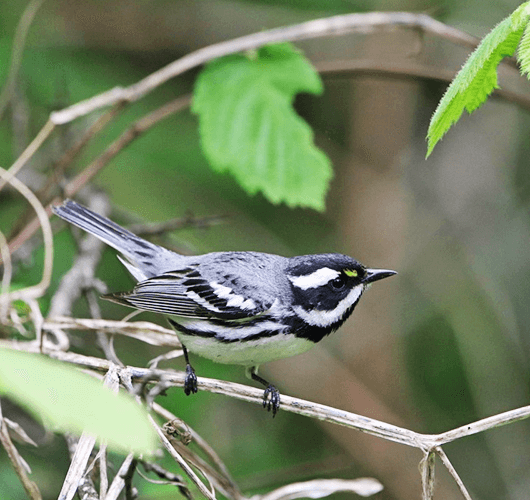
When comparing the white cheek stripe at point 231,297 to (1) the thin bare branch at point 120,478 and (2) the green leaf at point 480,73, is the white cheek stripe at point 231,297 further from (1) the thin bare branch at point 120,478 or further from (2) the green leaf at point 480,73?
(2) the green leaf at point 480,73

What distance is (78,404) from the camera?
0.60m

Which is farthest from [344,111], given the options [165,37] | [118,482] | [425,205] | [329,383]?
[118,482]

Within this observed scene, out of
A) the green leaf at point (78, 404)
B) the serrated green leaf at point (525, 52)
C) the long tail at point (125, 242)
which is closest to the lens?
the green leaf at point (78, 404)

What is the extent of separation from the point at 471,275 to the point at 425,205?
2.69 ft

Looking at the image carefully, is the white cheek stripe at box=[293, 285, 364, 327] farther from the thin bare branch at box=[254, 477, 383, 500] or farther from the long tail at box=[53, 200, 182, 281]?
the thin bare branch at box=[254, 477, 383, 500]

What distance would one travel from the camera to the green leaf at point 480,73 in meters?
1.49

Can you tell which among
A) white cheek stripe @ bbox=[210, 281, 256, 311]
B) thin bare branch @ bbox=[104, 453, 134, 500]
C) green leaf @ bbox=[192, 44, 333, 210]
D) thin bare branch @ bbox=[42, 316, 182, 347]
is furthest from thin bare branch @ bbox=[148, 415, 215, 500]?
green leaf @ bbox=[192, 44, 333, 210]

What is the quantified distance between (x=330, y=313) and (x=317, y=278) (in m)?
0.20

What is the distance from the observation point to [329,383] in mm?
5273

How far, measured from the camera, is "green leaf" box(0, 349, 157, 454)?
596mm

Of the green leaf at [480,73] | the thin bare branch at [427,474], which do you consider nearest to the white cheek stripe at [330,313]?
the thin bare branch at [427,474]

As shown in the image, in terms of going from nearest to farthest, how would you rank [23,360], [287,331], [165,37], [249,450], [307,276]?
[23,360], [287,331], [307,276], [249,450], [165,37]

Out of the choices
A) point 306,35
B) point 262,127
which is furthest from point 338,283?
point 306,35

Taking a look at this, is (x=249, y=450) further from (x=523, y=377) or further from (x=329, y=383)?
(x=523, y=377)
